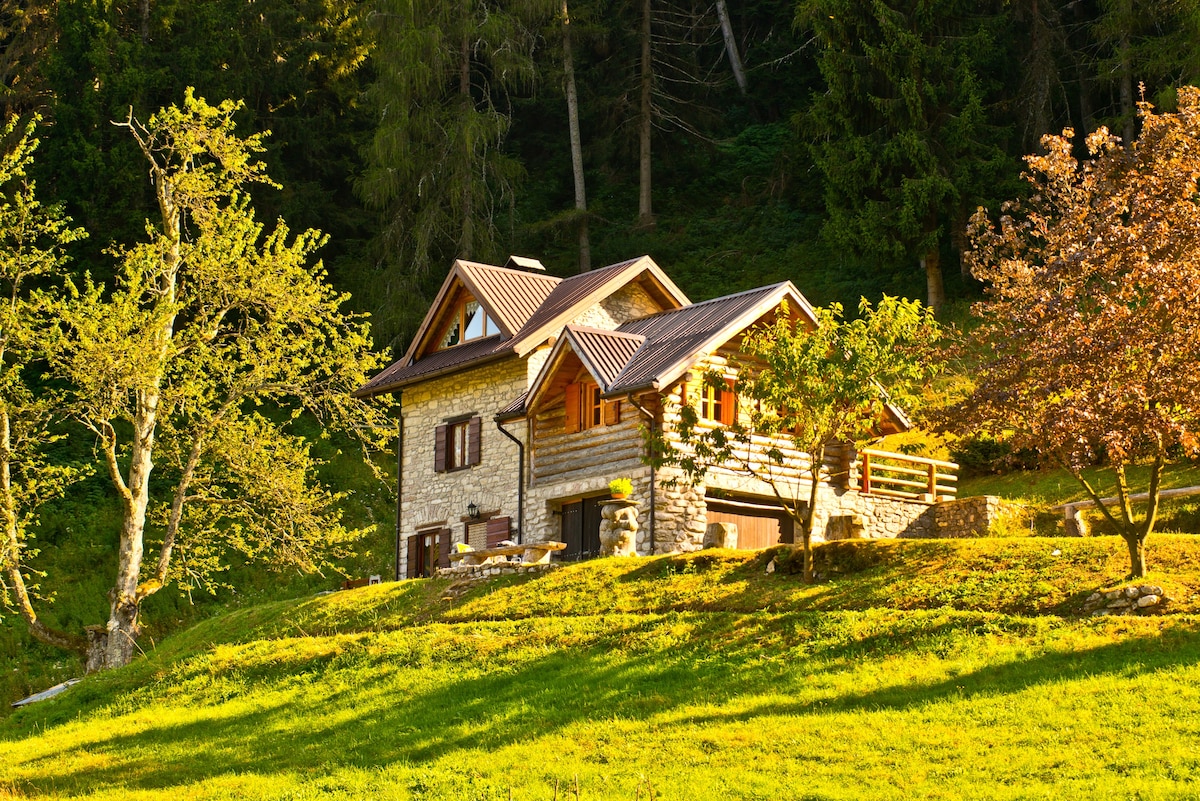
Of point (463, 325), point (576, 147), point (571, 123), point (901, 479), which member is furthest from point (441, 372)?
point (571, 123)

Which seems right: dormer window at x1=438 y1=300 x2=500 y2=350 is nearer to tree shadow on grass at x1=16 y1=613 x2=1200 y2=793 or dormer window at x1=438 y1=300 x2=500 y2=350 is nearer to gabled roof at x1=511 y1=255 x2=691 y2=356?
gabled roof at x1=511 y1=255 x2=691 y2=356

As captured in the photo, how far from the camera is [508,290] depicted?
116ft

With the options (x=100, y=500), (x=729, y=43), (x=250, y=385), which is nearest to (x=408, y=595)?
(x=250, y=385)

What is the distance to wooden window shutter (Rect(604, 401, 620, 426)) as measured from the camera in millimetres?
30859

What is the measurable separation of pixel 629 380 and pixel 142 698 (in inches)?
438

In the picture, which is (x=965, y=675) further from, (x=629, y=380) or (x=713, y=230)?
(x=713, y=230)

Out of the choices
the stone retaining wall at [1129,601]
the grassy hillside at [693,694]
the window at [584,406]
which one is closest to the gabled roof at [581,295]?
the window at [584,406]

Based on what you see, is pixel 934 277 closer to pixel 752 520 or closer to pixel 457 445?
pixel 752 520

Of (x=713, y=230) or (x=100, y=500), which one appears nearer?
(x=100, y=500)

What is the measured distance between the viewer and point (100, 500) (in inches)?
1581

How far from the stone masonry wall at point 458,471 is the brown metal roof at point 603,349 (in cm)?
257

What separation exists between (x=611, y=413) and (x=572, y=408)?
116cm

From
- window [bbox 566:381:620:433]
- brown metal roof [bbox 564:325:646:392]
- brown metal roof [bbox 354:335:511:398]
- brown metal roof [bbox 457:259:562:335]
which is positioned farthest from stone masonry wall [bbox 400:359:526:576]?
brown metal roof [bbox 564:325:646:392]

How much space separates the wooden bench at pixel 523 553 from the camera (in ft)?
93.0
